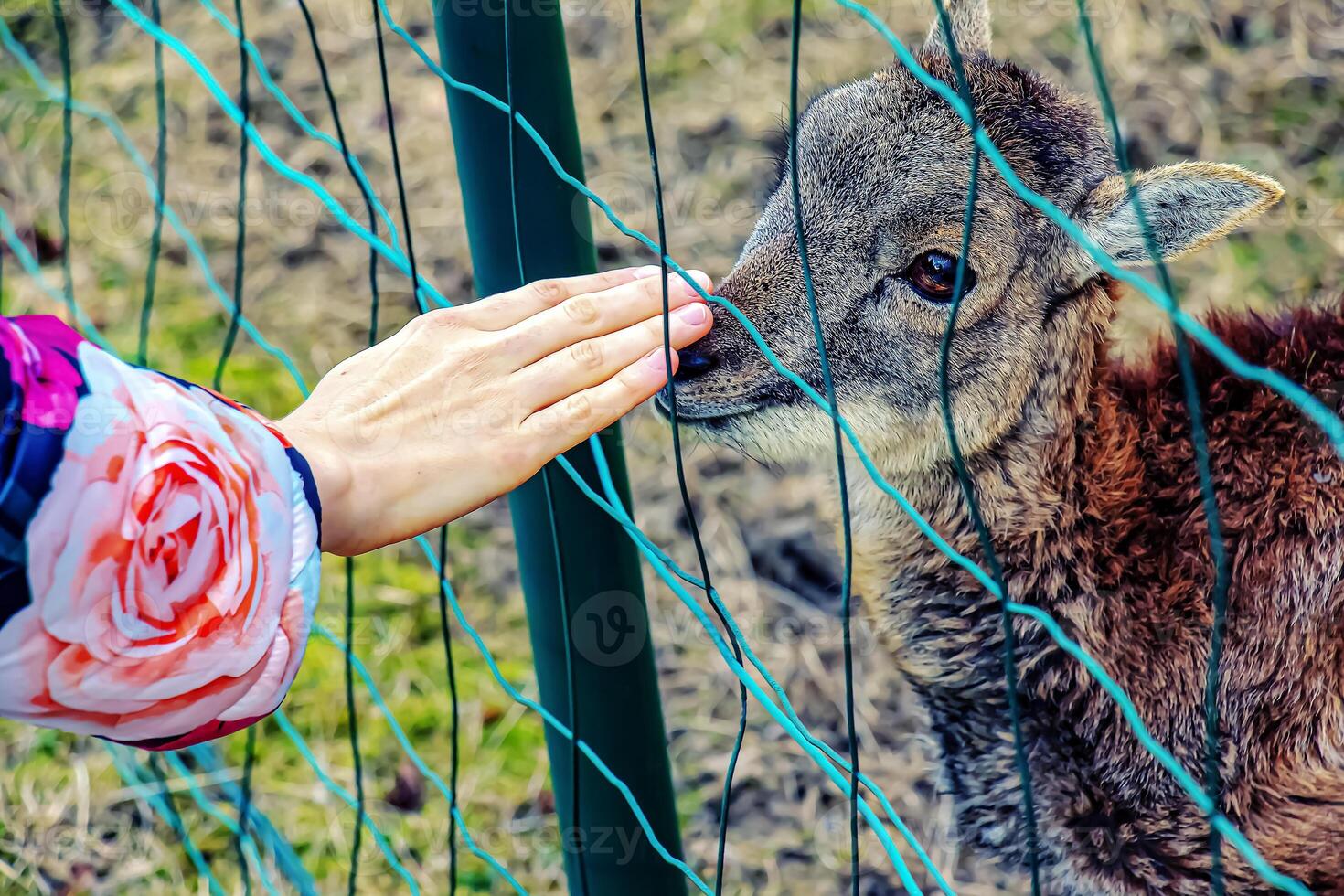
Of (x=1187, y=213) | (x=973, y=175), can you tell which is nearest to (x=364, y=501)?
(x=973, y=175)

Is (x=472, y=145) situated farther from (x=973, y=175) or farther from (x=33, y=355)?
(x=973, y=175)

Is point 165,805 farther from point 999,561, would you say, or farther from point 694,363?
point 999,561

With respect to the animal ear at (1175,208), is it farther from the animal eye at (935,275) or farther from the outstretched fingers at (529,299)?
the outstretched fingers at (529,299)

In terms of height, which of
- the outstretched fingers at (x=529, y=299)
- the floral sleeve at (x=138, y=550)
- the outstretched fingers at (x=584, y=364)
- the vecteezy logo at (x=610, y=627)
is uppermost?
the outstretched fingers at (x=529, y=299)

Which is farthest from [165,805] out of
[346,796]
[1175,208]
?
[1175,208]

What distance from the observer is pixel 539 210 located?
1.82m

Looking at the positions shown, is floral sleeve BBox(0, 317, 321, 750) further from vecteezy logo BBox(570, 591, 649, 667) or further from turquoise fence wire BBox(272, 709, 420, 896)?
turquoise fence wire BBox(272, 709, 420, 896)

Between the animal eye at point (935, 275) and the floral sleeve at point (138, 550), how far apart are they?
1.23 metres

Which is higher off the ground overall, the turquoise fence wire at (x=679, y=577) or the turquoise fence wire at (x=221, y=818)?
the turquoise fence wire at (x=679, y=577)

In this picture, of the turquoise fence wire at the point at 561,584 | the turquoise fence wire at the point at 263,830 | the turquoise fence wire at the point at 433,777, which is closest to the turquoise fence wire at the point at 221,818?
the turquoise fence wire at the point at 263,830

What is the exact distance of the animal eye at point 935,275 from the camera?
2219mm

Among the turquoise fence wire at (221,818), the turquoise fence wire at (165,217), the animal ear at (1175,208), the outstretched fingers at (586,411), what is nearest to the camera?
the outstretched fingers at (586,411)

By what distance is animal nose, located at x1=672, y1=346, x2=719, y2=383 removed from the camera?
2.14 m

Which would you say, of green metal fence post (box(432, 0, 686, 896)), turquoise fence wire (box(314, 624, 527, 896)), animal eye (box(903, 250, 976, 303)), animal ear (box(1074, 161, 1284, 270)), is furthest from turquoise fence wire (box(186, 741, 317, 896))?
animal ear (box(1074, 161, 1284, 270))
